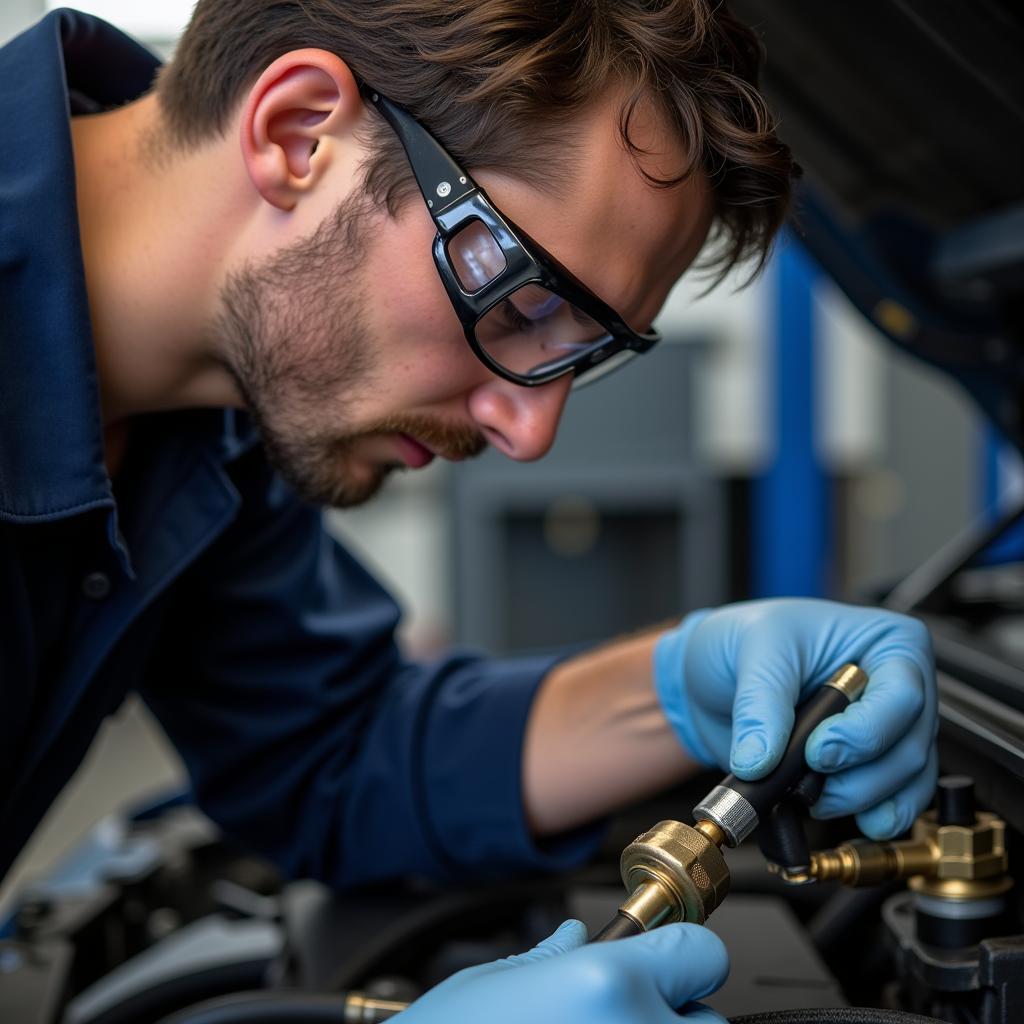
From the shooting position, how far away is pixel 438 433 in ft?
2.56

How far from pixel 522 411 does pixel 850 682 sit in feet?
0.99

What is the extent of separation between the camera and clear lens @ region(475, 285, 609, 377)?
69cm

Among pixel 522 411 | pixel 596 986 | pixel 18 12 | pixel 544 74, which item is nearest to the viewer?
pixel 596 986

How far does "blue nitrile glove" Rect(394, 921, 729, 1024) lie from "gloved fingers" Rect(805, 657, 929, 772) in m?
0.15

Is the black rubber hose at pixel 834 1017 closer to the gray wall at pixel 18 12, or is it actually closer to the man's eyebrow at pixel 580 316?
the man's eyebrow at pixel 580 316

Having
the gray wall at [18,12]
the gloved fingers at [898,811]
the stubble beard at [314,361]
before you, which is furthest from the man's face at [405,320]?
the gray wall at [18,12]

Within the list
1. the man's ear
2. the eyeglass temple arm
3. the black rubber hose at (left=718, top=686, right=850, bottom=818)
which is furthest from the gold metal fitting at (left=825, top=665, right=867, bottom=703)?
the man's ear

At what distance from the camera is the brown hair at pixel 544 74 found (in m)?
0.64

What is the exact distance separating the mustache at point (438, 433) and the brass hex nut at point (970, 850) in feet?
1.39

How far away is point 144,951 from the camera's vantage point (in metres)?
0.92

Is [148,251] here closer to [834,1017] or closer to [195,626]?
[195,626]

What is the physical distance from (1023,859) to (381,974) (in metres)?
0.45

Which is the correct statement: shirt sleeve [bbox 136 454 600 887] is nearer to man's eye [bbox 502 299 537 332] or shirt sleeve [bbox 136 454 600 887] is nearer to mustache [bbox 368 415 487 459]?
mustache [bbox 368 415 487 459]

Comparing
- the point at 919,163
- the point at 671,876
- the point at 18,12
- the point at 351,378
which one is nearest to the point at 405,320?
the point at 351,378
